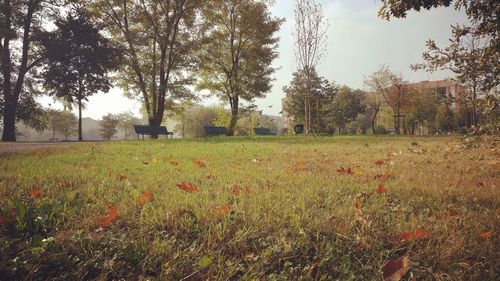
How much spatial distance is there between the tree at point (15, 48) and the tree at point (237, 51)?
12.4 m

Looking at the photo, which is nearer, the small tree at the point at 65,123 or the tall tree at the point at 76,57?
the tall tree at the point at 76,57

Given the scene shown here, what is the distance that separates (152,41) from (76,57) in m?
6.18

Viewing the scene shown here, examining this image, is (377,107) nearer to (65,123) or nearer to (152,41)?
(152,41)

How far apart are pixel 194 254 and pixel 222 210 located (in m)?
0.55

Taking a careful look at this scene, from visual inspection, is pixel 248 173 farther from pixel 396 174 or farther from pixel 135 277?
pixel 135 277

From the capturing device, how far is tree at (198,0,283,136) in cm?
2678

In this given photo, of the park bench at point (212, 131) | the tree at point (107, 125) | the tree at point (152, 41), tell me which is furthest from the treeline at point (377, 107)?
the tree at point (107, 125)

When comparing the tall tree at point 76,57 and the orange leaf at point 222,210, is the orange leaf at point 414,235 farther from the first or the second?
the tall tree at point 76,57

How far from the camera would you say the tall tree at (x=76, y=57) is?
2148 centimetres

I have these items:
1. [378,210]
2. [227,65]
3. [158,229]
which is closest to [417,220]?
[378,210]

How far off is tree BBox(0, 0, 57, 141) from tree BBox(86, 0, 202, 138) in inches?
196

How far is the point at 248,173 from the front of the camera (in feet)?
13.9

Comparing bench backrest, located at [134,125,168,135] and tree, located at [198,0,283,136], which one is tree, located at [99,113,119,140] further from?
bench backrest, located at [134,125,168,135]

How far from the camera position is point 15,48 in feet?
70.7
